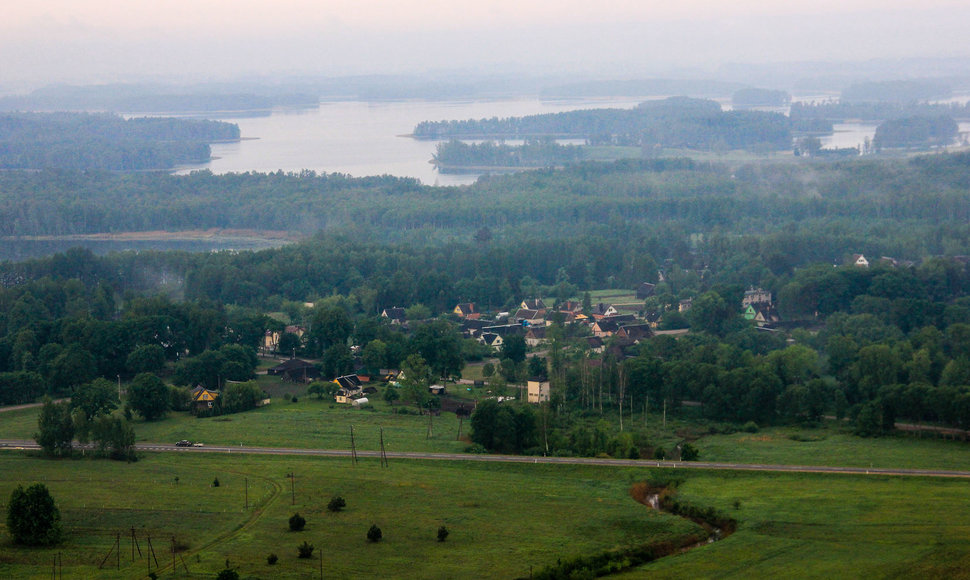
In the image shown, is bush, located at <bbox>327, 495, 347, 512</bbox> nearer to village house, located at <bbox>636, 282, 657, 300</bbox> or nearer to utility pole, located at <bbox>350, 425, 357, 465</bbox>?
utility pole, located at <bbox>350, 425, 357, 465</bbox>

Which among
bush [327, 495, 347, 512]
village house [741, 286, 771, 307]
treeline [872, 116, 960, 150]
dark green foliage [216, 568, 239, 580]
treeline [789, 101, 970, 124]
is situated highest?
treeline [789, 101, 970, 124]

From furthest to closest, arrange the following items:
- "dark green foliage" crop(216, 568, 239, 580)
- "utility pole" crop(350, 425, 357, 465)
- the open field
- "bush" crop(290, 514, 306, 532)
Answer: "utility pole" crop(350, 425, 357, 465)
"bush" crop(290, 514, 306, 532)
the open field
"dark green foliage" crop(216, 568, 239, 580)

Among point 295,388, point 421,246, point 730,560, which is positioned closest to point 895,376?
point 730,560

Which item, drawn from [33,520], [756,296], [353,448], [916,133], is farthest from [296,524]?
[916,133]

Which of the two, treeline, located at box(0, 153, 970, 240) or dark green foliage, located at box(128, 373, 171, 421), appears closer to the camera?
dark green foliage, located at box(128, 373, 171, 421)

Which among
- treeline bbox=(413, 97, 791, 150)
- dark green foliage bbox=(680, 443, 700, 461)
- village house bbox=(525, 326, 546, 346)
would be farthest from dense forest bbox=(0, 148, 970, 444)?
treeline bbox=(413, 97, 791, 150)

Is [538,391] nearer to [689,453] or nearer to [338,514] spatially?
[689,453]
